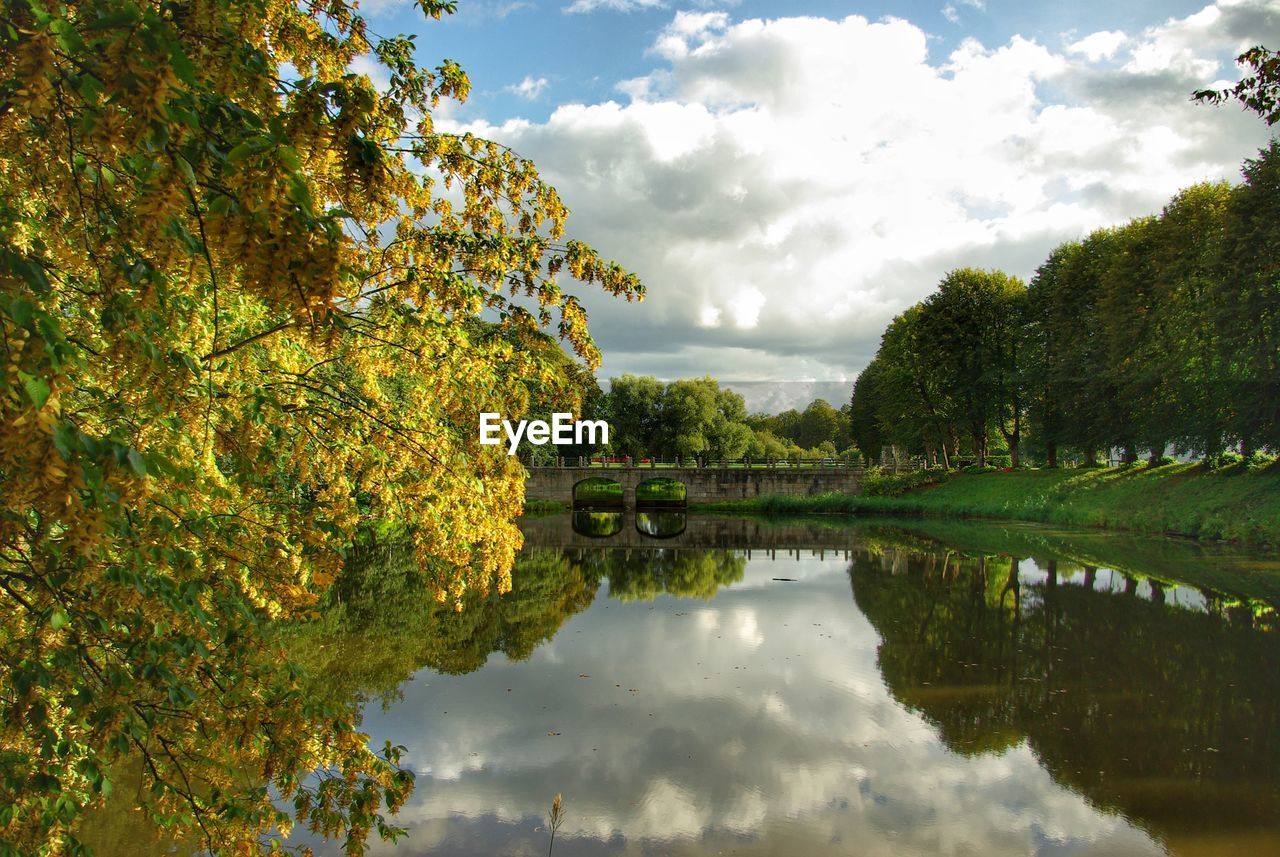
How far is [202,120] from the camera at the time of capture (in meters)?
2.36

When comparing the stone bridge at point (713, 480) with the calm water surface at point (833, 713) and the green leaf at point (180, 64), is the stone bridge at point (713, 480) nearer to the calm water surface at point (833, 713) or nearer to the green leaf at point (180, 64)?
the calm water surface at point (833, 713)

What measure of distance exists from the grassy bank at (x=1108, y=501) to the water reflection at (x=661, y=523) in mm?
3898

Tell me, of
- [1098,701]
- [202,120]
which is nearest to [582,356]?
[202,120]

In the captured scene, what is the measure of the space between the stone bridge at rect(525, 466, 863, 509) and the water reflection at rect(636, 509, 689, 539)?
92.0 inches

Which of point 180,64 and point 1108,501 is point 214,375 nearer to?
point 180,64

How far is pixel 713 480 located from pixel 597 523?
11762mm

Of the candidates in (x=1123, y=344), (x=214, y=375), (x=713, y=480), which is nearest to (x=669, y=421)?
(x=713, y=480)

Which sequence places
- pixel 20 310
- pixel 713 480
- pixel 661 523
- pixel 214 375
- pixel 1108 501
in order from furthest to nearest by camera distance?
pixel 713 480, pixel 661 523, pixel 1108 501, pixel 214 375, pixel 20 310

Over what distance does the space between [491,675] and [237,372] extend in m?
8.59

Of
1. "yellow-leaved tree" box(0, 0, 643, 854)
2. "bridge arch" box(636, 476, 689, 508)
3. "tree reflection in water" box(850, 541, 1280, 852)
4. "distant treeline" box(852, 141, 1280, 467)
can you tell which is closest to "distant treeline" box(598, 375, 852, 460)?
"bridge arch" box(636, 476, 689, 508)

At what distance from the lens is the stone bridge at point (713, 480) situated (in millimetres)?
54062

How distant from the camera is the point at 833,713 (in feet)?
35.3

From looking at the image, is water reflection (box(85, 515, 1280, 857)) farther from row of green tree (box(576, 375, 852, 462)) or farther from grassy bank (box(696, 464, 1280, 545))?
row of green tree (box(576, 375, 852, 462))

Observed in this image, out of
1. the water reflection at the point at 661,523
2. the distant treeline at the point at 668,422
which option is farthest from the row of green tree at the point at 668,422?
the water reflection at the point at 661,523
